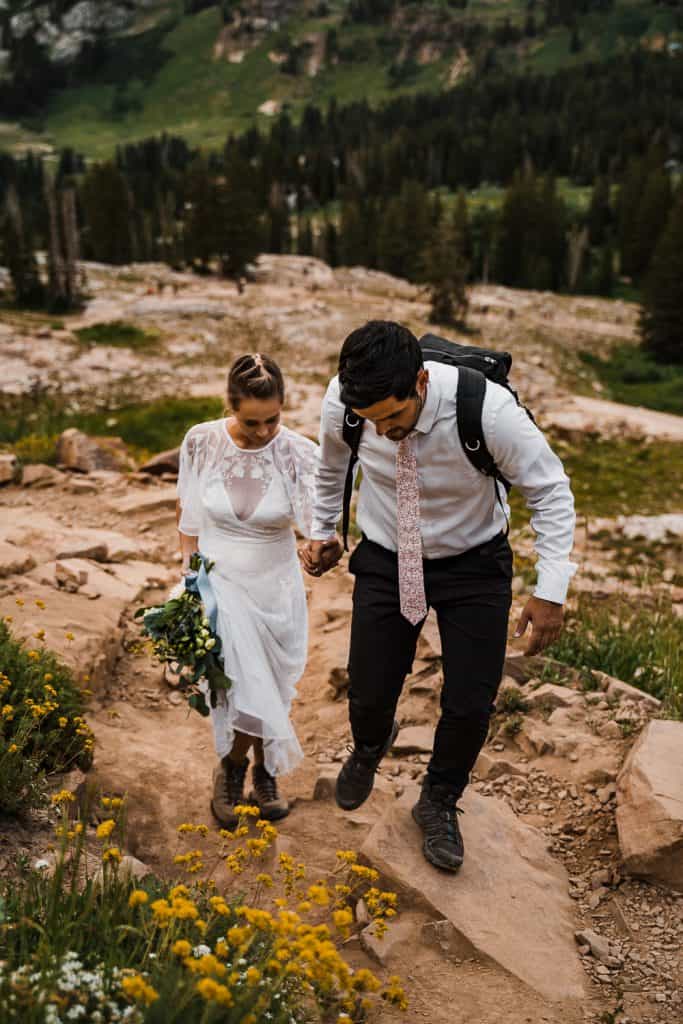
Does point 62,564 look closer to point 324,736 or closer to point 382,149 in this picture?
point 324,736

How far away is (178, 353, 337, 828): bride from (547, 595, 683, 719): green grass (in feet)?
8.39

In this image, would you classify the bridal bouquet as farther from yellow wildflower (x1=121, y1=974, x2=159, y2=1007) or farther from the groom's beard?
yellow wildflower (x1=121, y1=974, x2=159, y2=1007)

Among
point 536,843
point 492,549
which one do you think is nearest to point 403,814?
point 536,843

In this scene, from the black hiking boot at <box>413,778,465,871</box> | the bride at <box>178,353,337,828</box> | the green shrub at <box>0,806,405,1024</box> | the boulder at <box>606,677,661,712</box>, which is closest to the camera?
the green shrub at <box>0,806,405,1024</box>

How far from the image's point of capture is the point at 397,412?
3406mm

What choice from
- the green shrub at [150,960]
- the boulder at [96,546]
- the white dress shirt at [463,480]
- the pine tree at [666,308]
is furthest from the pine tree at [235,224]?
the green shrub at [150,960]

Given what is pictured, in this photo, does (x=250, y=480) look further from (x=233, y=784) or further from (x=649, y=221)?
(x=649, y=221)

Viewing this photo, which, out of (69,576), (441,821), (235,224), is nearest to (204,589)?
(441,821)

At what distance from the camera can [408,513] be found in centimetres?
367

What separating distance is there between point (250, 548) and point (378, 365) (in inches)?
57.4

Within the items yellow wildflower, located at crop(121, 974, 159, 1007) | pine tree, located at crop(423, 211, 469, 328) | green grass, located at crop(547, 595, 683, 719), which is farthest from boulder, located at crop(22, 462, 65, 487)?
pine tree, located at crop(423, 211, 469, 328)

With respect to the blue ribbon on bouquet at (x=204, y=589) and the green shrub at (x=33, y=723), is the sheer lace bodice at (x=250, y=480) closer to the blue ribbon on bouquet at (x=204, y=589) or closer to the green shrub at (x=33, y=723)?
the blue ribbon on bouquet at (x=204, y=589)

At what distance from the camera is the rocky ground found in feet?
11.5

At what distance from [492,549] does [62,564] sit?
15.2 feet
